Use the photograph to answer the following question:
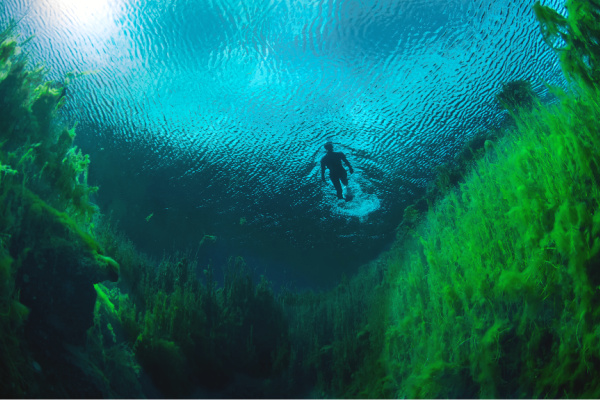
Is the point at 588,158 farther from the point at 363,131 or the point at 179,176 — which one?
the point at 179,176

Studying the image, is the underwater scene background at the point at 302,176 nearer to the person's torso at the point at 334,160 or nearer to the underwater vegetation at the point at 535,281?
the underwater vegetation at the point at 535,281

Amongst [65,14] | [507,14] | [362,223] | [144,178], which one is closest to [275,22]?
[65,14]

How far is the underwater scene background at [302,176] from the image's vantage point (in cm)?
238

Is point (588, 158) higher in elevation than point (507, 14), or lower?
lower

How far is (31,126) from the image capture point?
3.54 meters

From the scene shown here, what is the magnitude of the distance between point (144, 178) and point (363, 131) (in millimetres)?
9088

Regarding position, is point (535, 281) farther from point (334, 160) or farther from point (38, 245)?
point (334, 160)

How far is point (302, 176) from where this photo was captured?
1070 cm

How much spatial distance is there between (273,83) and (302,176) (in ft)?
15.4

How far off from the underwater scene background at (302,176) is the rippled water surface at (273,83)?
49mm

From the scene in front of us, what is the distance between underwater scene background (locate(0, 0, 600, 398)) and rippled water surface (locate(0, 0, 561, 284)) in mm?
49

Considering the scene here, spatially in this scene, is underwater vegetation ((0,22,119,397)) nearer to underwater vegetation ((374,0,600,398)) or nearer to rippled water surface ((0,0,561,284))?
rippled water surface ((0,0,561,284))

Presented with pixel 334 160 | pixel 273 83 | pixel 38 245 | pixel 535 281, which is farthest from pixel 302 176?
pixel 535 281

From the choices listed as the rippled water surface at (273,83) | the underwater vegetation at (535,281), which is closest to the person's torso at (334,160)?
the rippled water surface at (273,83)
